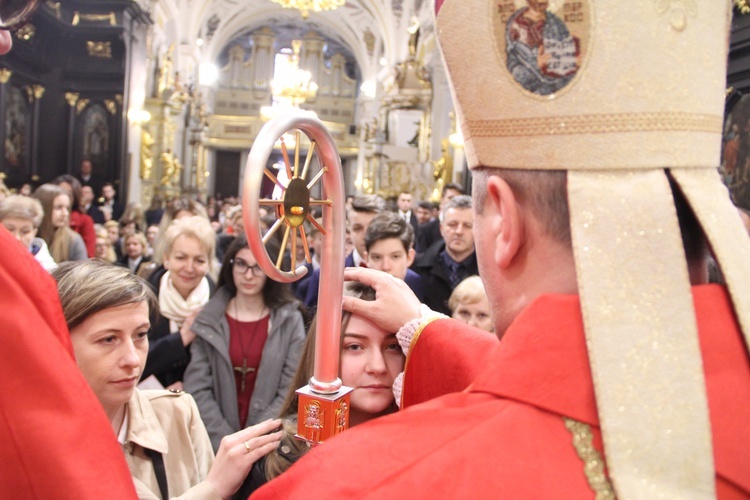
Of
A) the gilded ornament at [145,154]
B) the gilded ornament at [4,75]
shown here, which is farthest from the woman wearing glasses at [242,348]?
the gilded ornament at [145,154]

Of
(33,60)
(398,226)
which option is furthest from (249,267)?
(33,60)

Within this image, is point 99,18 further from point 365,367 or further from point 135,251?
point 365,367

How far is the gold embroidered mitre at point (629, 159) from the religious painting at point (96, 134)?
1357 centimetres

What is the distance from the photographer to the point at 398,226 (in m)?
3.72

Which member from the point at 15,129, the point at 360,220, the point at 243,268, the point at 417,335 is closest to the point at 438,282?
the point at 360,220

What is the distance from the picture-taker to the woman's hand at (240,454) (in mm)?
1628

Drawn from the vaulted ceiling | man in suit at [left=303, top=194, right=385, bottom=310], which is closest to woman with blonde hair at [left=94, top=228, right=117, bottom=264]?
man in suit at [left=303, top=194, right=385, bottom=310]

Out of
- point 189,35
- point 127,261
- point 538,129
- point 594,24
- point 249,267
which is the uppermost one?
point 189,35

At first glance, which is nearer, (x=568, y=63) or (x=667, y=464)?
(x=667, y=464)

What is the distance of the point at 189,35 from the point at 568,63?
927 inches

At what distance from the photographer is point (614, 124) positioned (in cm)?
91

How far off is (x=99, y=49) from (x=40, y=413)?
13.7m

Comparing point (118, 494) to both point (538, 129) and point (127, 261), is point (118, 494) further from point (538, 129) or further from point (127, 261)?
point (127, 261)

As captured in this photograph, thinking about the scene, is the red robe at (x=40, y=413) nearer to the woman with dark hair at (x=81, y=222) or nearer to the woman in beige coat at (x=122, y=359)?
the woman in beige coat at (x=122, y=359)
